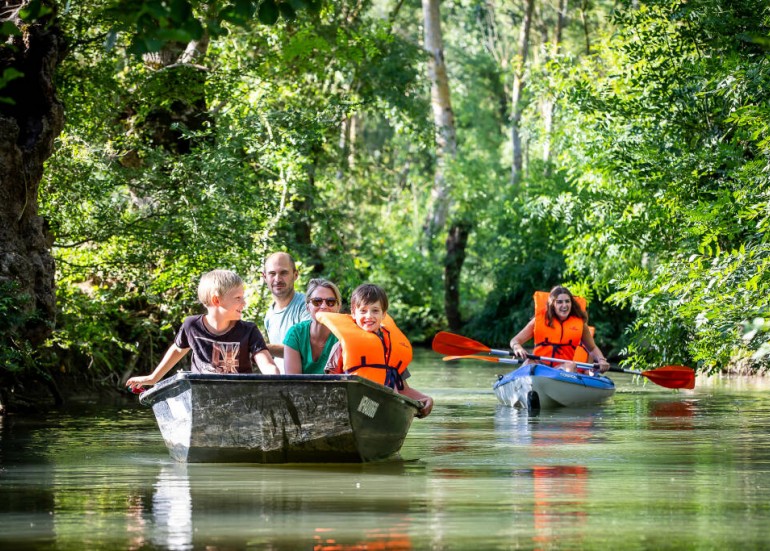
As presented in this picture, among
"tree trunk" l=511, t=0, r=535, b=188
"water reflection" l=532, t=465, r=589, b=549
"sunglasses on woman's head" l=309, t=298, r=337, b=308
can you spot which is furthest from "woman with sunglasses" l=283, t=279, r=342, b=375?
"tree trunk" l=511, t=0, r=535, b=188

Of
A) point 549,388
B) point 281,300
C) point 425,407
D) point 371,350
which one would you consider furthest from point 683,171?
point 371,350

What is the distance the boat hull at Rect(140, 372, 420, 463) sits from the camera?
9320 mm

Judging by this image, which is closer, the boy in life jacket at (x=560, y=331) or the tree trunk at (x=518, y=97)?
the boy in life jacket at (x=560, y=331)

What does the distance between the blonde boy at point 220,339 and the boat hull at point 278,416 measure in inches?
8.0

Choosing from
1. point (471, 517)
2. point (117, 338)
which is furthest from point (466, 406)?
point (471, 517)

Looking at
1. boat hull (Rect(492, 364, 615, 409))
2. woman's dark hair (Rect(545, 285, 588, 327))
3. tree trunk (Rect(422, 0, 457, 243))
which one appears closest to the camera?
boat hull (Rect(492, 364, 615, 409))

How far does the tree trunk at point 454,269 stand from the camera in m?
39.5

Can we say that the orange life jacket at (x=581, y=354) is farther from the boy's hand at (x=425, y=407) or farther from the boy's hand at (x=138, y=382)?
the boy's hand at (x=138, y=382)

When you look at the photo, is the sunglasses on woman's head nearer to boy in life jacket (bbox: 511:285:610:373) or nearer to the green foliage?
the green foliage

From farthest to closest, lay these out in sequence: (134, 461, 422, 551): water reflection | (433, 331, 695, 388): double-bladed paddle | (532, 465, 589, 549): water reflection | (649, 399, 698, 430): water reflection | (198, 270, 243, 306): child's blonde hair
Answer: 1. (433, 331, 695, 388): double-bladed paddle
2. (649, 399, 698, 430): water reflection
3. (198, 270, 243, 306): child's blonde hair
4. (532, 465, 589, 549): water reflection
5. (134, 461, 422, 551): water reflection

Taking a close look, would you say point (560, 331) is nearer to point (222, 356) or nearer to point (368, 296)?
point (368, 296)

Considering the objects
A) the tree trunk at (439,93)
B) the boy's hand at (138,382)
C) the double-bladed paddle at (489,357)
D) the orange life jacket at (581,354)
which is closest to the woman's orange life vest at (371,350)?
the boy's hand at (138,382)

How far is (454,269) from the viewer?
1551 inches

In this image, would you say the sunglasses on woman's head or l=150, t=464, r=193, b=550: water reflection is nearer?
l=150, t=464, r=193, b=550: water reflection
